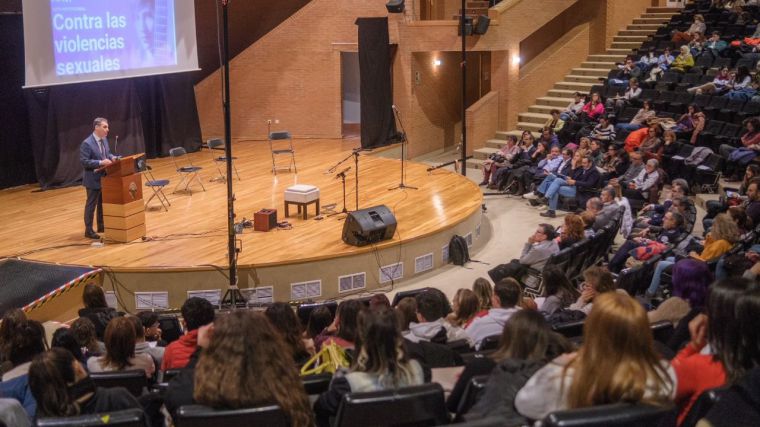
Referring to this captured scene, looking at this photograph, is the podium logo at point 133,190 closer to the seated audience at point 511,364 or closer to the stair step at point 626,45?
the seated audience at point 511,364

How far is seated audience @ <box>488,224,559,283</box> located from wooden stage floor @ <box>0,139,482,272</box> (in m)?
1.35

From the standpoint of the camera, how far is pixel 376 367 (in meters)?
3.60

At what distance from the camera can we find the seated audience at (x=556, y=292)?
613cm

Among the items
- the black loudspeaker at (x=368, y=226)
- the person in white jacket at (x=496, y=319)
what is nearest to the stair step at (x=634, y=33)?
the black loudspeaker at (x=368, y=226)

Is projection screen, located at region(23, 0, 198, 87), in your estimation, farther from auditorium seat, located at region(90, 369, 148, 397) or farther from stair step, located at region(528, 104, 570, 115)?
auditorium seat, located at region(90, 369, 148, 397)

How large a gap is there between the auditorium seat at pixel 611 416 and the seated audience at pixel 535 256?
5.68 meters

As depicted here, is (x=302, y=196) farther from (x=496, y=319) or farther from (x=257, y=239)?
(x=496, y=319)

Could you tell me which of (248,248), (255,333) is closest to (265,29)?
(248,248)

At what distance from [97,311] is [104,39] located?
21.6ft

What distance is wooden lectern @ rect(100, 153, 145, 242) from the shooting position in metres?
9.10

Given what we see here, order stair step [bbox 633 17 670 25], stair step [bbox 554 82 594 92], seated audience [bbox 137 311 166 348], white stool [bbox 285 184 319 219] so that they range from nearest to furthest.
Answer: seated audience [bbox 137 311 166 348] → white stool [bbox 285 184 319 219] → stair step [bbox 554 82 594 92] → stair step [bbox 633 17 670 25]

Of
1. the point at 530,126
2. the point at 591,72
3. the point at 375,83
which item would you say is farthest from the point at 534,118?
the point at 375,83

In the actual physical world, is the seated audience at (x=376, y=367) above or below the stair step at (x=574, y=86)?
below

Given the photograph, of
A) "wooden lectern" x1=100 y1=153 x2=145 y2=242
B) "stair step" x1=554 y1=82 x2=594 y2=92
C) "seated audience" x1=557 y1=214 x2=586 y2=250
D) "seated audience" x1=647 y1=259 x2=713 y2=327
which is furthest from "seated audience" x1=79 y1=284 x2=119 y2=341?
"stair step" x1=554 y1=82 x2=594 y2=92
